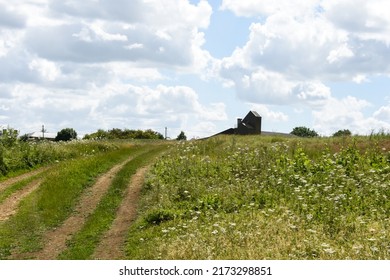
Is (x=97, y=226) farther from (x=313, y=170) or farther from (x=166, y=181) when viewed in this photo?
(x=313, y=170)

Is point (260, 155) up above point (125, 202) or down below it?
above

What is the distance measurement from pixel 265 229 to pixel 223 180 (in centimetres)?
837

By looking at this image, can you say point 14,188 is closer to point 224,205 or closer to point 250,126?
point 224,205

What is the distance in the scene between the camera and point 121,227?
702 inches

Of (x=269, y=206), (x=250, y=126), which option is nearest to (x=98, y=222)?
(x=269, y=206)

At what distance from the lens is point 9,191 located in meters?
24.4

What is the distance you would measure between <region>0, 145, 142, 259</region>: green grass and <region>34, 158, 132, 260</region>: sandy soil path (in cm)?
27

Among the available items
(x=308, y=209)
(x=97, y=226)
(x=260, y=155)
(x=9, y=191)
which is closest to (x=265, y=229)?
(x=308, y=209)

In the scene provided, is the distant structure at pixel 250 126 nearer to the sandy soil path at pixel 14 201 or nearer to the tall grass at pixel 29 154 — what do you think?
the tall grass at pixel 29 154

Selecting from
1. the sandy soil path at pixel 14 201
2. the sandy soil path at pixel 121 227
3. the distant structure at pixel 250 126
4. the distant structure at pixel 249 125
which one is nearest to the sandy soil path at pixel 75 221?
the sandy soil path at pixel 121 227

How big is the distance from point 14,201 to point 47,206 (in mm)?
2310

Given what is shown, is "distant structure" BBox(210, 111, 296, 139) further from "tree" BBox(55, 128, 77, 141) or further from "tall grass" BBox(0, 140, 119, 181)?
"tall grass" BBox(0, 140, 119, 181)

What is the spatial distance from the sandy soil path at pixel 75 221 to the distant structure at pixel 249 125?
229 feet

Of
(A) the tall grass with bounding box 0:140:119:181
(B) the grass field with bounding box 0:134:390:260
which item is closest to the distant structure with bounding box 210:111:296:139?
(A) the tall grass with bounding box 0:140:119:181
